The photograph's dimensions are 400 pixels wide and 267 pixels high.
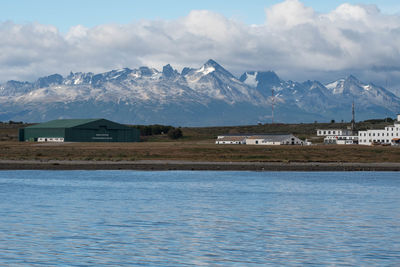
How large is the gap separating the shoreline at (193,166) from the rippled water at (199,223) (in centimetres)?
2463

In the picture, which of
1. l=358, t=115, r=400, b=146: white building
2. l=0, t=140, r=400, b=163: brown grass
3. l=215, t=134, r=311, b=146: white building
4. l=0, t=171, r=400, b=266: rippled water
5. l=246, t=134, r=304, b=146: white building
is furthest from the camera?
l=358, t=115, r=400, b=146: white building

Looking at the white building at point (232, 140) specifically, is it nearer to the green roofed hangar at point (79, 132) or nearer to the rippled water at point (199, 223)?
the green roofed hangar at point (79, 132)

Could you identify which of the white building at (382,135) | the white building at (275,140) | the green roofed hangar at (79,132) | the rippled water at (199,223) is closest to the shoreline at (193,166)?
the rippled water at (199,223)

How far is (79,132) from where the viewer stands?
607 ft

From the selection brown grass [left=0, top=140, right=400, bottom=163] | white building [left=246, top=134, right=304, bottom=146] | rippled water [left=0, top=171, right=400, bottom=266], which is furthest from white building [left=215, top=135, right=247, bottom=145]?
rippled water [left=0, top=171, right=400, bottom=266]

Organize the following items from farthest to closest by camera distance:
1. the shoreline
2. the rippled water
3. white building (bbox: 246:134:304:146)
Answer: white building (bbox: 246:134:304:146), the shoreline, the rippled water

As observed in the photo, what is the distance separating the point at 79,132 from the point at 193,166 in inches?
3751

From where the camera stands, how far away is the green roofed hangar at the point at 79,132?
184m

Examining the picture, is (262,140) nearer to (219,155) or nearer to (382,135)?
(382,135)

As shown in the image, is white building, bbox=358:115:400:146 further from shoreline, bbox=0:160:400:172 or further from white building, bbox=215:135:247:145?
shoreline, bbox=0:160:400:172

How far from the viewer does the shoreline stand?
93.6 metres

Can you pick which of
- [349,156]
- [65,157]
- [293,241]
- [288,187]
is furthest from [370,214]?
[65,157]

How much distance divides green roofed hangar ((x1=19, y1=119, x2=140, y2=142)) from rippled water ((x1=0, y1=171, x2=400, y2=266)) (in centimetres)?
11543

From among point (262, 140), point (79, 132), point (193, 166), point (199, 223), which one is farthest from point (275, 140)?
point (199, 223)
